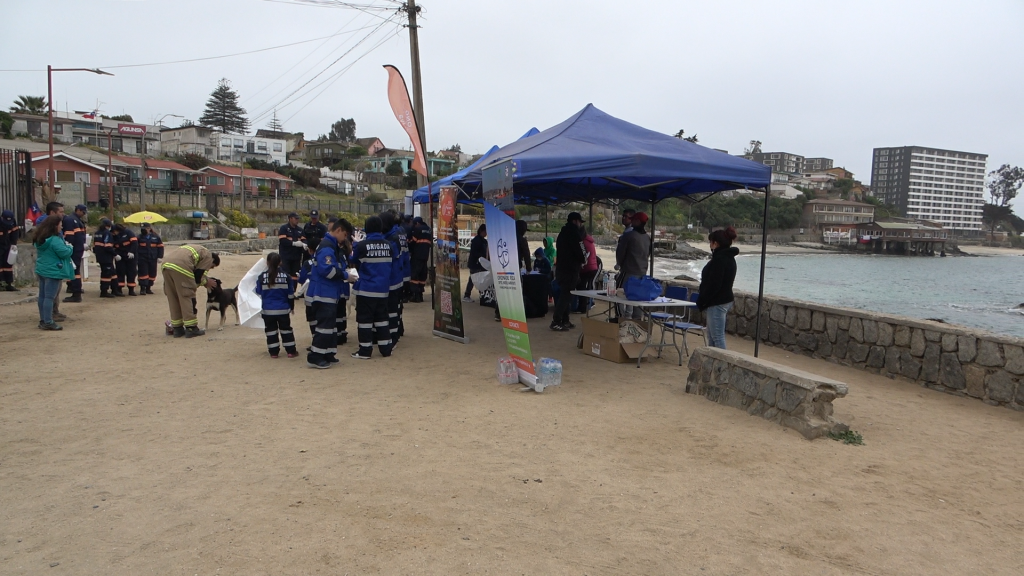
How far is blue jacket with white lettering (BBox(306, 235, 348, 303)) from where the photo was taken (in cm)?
662

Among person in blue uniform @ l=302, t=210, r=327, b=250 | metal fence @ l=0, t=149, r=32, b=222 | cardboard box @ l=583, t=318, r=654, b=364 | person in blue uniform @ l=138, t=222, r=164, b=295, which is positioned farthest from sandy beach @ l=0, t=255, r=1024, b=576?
metal fence @ l=0, t=149, r=32, b=222

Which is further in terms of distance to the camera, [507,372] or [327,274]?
[327,274]

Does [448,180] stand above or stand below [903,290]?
above

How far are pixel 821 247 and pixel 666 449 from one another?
303 feet

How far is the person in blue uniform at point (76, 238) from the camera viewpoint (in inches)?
429

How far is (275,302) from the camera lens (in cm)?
698

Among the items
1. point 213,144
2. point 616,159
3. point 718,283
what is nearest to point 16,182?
point 616,159

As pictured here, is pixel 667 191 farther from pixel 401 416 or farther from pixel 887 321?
pixel 401 416

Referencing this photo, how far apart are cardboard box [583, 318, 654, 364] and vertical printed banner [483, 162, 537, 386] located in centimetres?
153

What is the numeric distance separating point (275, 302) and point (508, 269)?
2.80 meters

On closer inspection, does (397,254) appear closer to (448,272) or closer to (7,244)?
(448,272)

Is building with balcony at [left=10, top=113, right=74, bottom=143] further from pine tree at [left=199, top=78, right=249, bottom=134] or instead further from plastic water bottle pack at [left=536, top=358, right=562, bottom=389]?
plastic water bottle pack at [left=536, top=358, right=562, bottom=389]

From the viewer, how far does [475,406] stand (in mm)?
5492

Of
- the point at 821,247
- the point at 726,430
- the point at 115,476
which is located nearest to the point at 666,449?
the point at 726,430
